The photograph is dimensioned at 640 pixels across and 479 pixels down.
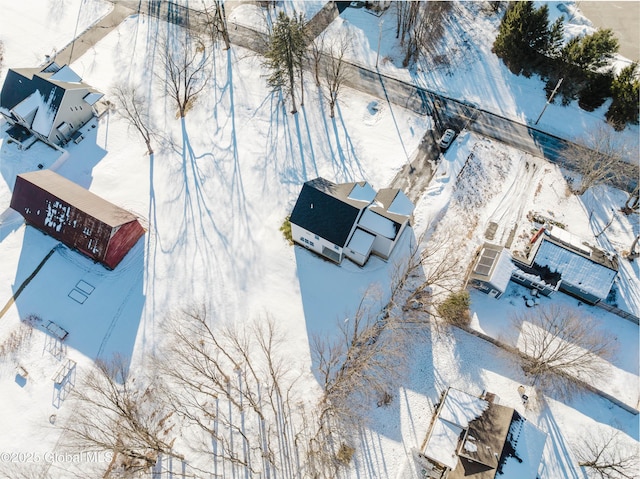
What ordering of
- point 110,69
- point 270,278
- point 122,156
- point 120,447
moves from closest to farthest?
point 120,447
point 270,278
point 122,156
point 110,69

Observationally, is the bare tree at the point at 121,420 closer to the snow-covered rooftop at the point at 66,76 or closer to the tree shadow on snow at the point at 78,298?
the tree shadow on snow at the point at 78,298

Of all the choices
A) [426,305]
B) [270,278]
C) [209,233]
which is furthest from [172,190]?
Result: [426,305]

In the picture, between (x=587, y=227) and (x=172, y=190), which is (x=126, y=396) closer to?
(x=172, y=190)

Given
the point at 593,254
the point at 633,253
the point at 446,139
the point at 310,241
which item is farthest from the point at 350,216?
the point at 633,253

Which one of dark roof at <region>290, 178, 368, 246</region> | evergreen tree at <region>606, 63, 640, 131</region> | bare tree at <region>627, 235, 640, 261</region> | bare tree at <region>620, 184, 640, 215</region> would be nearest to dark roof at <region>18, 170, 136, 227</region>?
dark roof at <region>290, 178, 368, 246</region>

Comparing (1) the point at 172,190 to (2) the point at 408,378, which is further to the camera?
(1) the point at 172,190

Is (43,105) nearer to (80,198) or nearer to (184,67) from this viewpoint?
(80,198)
